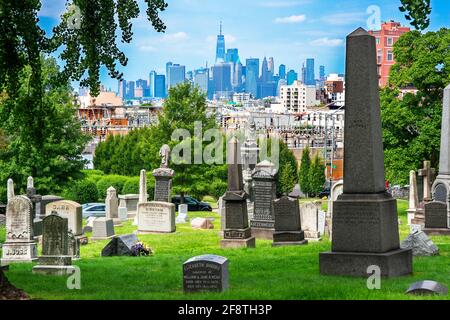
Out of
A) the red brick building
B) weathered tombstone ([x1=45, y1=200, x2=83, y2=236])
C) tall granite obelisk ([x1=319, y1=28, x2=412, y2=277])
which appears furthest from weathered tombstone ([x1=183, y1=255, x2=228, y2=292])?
the red brick building

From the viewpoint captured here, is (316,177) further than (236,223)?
Yes

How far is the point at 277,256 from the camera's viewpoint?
2003 cm

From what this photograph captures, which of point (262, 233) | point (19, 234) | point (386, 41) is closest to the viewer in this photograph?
point (19, 234)

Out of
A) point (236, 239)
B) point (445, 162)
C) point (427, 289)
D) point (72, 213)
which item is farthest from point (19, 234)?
point (445, 162)

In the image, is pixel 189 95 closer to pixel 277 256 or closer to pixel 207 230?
pixel 207 230

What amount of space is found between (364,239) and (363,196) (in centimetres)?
77

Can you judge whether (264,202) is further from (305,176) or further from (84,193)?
(305,176)

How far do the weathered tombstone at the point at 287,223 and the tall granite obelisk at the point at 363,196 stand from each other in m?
9.63

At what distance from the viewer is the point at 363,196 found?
1485cm

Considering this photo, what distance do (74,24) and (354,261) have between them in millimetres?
6444

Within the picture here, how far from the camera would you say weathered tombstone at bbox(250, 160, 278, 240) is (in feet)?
92.4

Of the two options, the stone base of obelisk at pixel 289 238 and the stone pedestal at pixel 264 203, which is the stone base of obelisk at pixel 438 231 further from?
the stone pedestal at pixel 264 203

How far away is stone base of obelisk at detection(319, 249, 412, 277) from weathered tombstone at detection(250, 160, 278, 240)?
42.6 feet

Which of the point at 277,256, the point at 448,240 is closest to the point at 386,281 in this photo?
the point at 277,256
